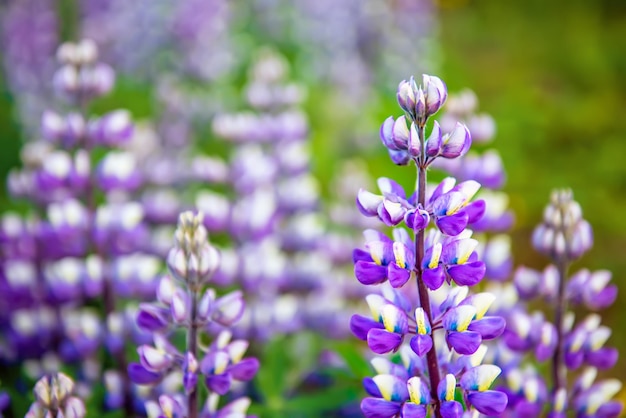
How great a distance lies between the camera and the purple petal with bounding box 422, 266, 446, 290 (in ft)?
3.65

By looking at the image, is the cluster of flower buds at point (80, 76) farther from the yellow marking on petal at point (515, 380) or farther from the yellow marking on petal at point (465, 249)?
the yellow marking on petal at point (515, 380)

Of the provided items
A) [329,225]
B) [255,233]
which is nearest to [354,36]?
[329,225]

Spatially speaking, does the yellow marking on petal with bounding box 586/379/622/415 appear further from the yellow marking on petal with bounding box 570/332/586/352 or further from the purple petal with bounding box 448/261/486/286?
the purple petal with bounding box 448/261/486/286

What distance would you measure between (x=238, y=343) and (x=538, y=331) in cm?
67

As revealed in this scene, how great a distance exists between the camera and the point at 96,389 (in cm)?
184

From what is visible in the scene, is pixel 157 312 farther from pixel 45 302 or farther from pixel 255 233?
pixel 45 302

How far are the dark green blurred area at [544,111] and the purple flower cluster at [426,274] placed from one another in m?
1.77

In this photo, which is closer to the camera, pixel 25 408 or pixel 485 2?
pixel 25 408

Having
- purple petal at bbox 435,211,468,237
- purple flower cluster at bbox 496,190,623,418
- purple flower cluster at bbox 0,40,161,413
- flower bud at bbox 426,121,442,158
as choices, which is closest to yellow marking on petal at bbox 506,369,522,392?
purple flower cluster at bbox 496,190,623,418

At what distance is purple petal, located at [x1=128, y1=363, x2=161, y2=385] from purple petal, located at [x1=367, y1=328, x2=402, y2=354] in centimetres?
48

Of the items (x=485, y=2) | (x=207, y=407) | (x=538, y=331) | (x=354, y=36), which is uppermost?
(x=485, y=2)

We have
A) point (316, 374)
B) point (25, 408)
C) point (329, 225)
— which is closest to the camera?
point (25, 408)

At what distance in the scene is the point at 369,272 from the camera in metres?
1.15

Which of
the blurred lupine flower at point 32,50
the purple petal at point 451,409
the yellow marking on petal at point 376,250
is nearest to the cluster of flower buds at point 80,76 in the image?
the yellow marking on petal at point 376,250
